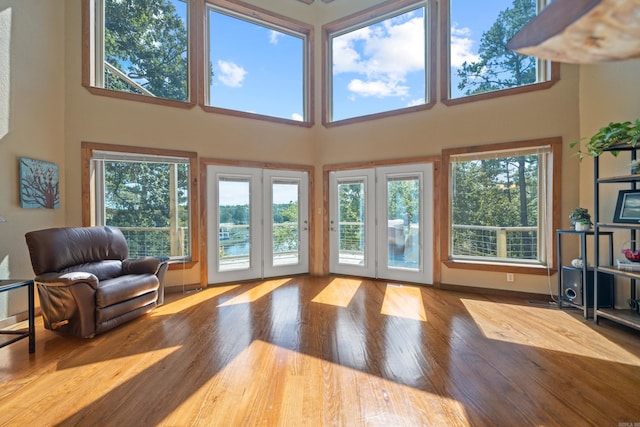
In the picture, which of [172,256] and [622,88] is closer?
[622,88]

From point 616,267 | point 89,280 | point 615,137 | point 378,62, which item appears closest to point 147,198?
point 89,280

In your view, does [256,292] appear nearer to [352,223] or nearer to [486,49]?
[352,223]

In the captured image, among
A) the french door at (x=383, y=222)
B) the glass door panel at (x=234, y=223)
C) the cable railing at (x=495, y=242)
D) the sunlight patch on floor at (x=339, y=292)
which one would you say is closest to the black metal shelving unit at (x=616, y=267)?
the cable railing at (x=495, y=242)

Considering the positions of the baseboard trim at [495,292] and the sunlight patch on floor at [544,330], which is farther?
the baseboard trim at [495,292]

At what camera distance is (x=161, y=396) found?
1904 millimetres

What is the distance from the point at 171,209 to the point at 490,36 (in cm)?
527

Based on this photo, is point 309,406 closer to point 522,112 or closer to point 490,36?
point 522,112

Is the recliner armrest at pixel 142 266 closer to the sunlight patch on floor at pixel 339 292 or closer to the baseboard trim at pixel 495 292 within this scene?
the sunlight patch on floor at pixel 339 292

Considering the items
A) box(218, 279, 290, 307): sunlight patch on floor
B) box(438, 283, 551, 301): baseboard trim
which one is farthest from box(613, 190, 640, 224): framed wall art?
box(218, 279, 290, 307): sunlight patch on floor

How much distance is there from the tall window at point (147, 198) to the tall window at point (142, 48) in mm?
940

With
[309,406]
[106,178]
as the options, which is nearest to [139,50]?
[106,178]

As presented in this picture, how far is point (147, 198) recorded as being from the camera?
14.0 feet

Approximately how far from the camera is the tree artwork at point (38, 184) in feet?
10.4

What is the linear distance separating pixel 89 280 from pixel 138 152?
2.03m
